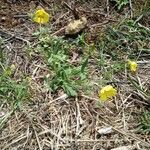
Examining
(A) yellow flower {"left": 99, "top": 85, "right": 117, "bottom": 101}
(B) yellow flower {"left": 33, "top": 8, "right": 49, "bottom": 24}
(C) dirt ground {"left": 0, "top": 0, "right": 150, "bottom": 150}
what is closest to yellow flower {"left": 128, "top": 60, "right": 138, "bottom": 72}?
(C) dirt ground {"left": 0, "top": 0, "right": 150, "bottom": 150}

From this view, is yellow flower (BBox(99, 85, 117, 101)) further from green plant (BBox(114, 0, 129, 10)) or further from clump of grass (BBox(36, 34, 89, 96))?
green plant (BBox(114, 0, 129, 10))

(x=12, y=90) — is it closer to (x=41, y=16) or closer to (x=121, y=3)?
(x=41, y=16)

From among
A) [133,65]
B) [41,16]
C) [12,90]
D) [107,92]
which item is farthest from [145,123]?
[41,16]

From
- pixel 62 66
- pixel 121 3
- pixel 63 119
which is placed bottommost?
pixel 63 119

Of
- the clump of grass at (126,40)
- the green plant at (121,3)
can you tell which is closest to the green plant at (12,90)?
the clump of grass at (126,40)

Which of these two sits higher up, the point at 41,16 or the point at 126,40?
the point at 41,16

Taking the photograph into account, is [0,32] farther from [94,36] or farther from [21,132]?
[21,132]

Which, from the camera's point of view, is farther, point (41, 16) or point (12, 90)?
point (41, 16)

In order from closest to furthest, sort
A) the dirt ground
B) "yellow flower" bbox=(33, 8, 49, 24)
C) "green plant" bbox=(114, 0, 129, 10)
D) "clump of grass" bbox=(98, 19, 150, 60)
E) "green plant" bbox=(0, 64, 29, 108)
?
the dirt ground
"green plant" bbox=(0, 64, 29, 108)
"yellow flower" bbox=(33, 8, 49, 24)
"clump of grass" bbox=(98, 19, 150, 60)
"green plant" bbox=(114, 0, 129, 10)

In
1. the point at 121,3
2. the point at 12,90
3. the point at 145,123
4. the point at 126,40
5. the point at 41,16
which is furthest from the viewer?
the point at 121,3

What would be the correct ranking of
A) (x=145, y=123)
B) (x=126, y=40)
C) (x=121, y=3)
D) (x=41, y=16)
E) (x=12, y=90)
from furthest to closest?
(x=121, y=3)
(x=126, y=40)
(x=41, y=16)
(x=12, y=90)
(x=145, y=123)
